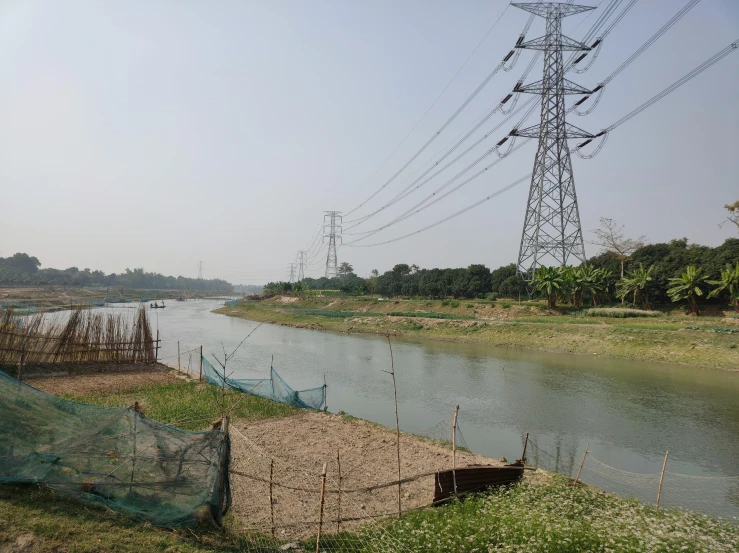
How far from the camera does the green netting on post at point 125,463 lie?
6.87 meters

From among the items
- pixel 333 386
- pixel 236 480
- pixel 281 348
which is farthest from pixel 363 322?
pixel 236 480

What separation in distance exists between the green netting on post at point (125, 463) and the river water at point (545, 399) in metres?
9.41

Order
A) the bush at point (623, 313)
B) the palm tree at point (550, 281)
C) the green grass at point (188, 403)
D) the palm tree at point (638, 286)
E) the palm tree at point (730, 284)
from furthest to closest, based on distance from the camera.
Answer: the palm tree at point (550, 281)
the palm tree at point (638, 286)
the bush at point (623, 313)
the palm tree at point (730, 284)
the green grass at point (188, 403)

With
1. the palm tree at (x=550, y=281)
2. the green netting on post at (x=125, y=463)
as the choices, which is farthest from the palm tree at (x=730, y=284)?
the green netting on post at (x=125, y=463)

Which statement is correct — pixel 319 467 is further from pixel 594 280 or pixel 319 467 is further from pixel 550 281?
pixel 594 280

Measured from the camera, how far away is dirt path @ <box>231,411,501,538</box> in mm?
8625

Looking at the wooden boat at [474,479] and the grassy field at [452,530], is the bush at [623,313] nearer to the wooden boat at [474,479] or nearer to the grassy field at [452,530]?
the grassy field at [452,530]

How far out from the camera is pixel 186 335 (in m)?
45.5

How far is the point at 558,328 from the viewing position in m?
38.1

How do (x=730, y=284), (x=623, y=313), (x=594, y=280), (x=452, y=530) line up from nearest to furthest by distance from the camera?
(x=452, y=530) < (x=730, y=284) < (x=623, y=313) < (x=594, y=280)

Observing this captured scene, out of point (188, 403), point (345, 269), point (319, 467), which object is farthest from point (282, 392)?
point (345, 269)

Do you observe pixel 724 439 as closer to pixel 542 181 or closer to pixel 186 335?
pixel 542 181

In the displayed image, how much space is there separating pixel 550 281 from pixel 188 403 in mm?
38658

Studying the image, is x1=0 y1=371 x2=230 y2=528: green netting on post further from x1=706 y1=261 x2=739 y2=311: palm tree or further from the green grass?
x1=706 y1=261 x2=739 y2=311: palm tree
